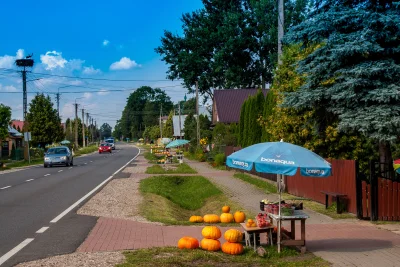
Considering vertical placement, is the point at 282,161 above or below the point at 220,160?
above

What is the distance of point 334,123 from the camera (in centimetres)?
1415

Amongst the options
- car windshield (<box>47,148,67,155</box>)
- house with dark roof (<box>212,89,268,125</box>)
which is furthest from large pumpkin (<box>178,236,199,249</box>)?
house with dark roof (<box>212,89,268,125</box>)

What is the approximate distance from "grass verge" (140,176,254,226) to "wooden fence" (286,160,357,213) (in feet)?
8.16

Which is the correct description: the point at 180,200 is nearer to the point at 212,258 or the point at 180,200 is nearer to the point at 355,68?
the point at 355,68

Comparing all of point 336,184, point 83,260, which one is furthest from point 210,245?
point 336,184

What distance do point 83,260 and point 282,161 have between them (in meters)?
3.20

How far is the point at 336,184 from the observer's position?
13.7 metres

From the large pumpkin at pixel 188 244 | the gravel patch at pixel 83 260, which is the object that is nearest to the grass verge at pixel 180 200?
the large pumpkin at pixel 188 244

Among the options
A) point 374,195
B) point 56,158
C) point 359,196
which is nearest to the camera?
point 374,195

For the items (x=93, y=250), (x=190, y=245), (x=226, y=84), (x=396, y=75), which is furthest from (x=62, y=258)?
(x=226, y=84)

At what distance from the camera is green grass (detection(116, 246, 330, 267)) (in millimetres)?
7234

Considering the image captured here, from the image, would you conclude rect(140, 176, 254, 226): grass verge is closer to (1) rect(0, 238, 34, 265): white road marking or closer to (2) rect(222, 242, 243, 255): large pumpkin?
(1) rect(0, 238, 34, 265): white road marking

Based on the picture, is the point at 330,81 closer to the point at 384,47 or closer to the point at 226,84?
the point at 384,47

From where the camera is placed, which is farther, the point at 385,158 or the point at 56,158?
the point at 56,158
